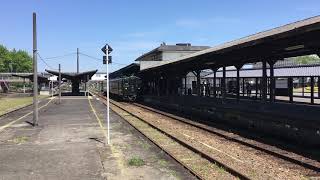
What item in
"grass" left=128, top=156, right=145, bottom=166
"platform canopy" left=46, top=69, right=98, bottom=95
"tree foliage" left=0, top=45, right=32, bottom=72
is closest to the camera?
"grass" left=128, top=156, right=145, bottom=166

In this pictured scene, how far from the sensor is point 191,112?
3297 centimetres

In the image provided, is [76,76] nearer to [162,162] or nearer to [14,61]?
[162,162]

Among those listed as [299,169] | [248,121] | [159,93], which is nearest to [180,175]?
[299,169]

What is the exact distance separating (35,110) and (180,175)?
14042mm

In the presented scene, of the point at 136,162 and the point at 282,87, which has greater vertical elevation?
the point at 282,87

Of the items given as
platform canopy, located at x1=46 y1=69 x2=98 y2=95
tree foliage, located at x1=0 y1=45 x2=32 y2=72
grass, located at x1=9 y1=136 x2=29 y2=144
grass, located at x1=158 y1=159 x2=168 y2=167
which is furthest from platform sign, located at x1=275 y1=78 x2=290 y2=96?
Answer: tree foliage, located at x1=0 y1=45 x2=32 y2=72

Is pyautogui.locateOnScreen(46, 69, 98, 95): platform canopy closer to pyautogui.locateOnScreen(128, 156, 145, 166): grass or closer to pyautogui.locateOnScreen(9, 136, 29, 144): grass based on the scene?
pyautogui.locateOnScreen(9, 136, 29, 144): grass

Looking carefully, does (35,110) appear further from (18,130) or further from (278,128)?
(278,128)

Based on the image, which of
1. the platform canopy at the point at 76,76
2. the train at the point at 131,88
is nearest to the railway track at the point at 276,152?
the train at the point at 131,88

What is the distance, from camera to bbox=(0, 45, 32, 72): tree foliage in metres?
166

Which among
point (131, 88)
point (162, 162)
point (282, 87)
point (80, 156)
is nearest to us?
point (162, 162)

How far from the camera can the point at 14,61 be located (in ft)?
561

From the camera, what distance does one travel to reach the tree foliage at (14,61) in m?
166

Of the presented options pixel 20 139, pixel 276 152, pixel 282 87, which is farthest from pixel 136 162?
pixel 282 87
